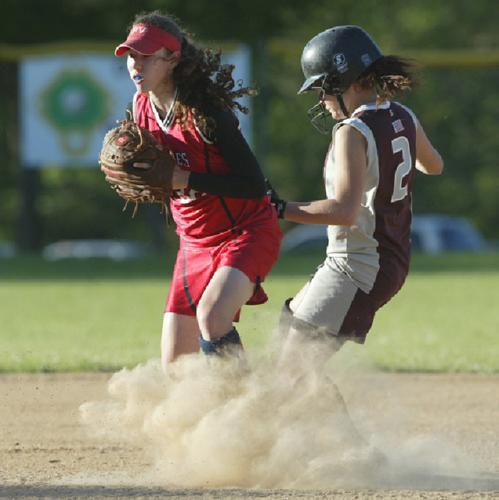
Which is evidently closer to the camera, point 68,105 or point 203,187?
point 203,187

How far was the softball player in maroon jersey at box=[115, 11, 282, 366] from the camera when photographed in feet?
16.1

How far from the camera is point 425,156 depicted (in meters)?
5.18

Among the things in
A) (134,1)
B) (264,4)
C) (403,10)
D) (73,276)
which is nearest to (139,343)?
(73,276)

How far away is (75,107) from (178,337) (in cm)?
1599

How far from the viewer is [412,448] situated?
5.49 meters

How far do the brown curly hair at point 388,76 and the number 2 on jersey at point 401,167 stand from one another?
224 mm

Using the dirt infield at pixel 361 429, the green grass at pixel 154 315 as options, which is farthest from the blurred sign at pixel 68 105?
the dirt infield at pixel 361 429

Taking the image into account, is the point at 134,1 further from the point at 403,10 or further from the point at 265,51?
the point at 403,10

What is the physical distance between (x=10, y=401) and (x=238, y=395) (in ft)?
A: 9.57

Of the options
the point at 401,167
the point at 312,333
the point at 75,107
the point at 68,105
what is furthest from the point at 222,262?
the point at 68,105

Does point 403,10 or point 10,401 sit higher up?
point 403,10

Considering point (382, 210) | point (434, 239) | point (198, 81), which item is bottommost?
point (434, 239)

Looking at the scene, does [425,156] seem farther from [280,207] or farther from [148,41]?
[148,41]

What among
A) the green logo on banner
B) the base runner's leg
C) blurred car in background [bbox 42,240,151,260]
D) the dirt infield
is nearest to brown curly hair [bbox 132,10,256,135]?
the base runner's leg
